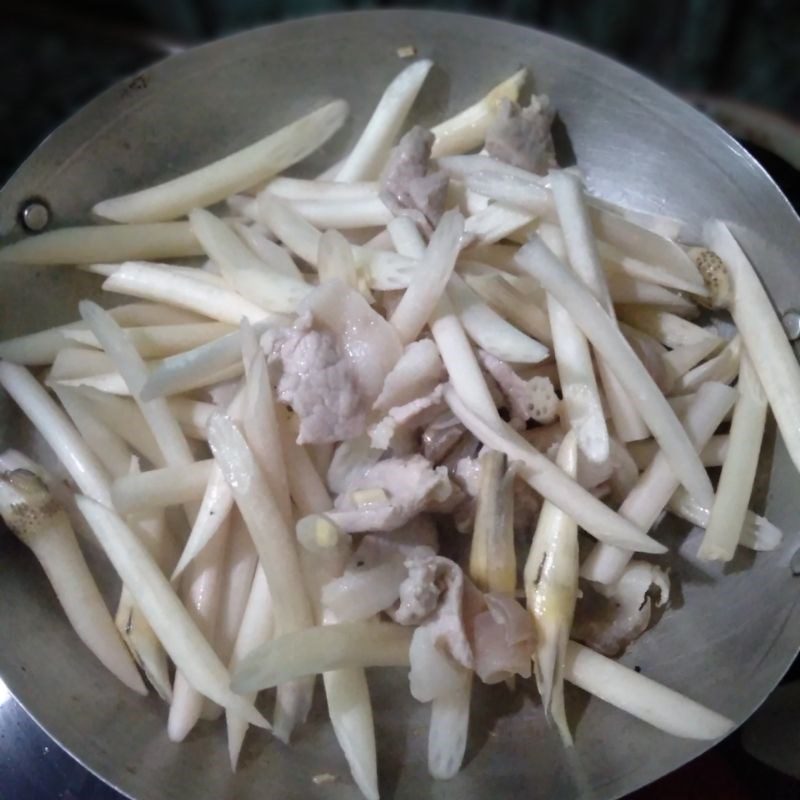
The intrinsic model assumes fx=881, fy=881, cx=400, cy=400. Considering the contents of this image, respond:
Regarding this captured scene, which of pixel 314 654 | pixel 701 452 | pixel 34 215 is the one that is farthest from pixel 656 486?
pixel 34 215

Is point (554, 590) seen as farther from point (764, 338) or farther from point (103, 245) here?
point (103, 245)

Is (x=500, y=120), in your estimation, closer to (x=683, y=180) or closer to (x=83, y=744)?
(x=683, y=180)

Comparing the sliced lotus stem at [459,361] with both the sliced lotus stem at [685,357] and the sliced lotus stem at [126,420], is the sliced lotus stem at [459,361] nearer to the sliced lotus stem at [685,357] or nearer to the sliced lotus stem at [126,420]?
the sliced lotus stem at [685,357]

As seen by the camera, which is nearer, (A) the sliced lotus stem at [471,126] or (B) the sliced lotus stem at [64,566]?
(B) the sliced lotus stem at [64,566]

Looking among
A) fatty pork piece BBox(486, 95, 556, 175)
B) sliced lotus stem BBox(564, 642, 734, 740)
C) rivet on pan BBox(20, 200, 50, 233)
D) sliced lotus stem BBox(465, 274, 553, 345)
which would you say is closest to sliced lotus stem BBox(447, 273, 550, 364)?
sliced lotus stem BBox(465, 274, 553, 345)

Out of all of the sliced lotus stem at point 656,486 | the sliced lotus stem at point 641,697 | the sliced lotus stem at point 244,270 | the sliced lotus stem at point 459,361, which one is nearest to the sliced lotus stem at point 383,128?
the sliced lotus stem at point 244,270

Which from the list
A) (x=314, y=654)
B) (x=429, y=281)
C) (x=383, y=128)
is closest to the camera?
(x=314, y=654)
